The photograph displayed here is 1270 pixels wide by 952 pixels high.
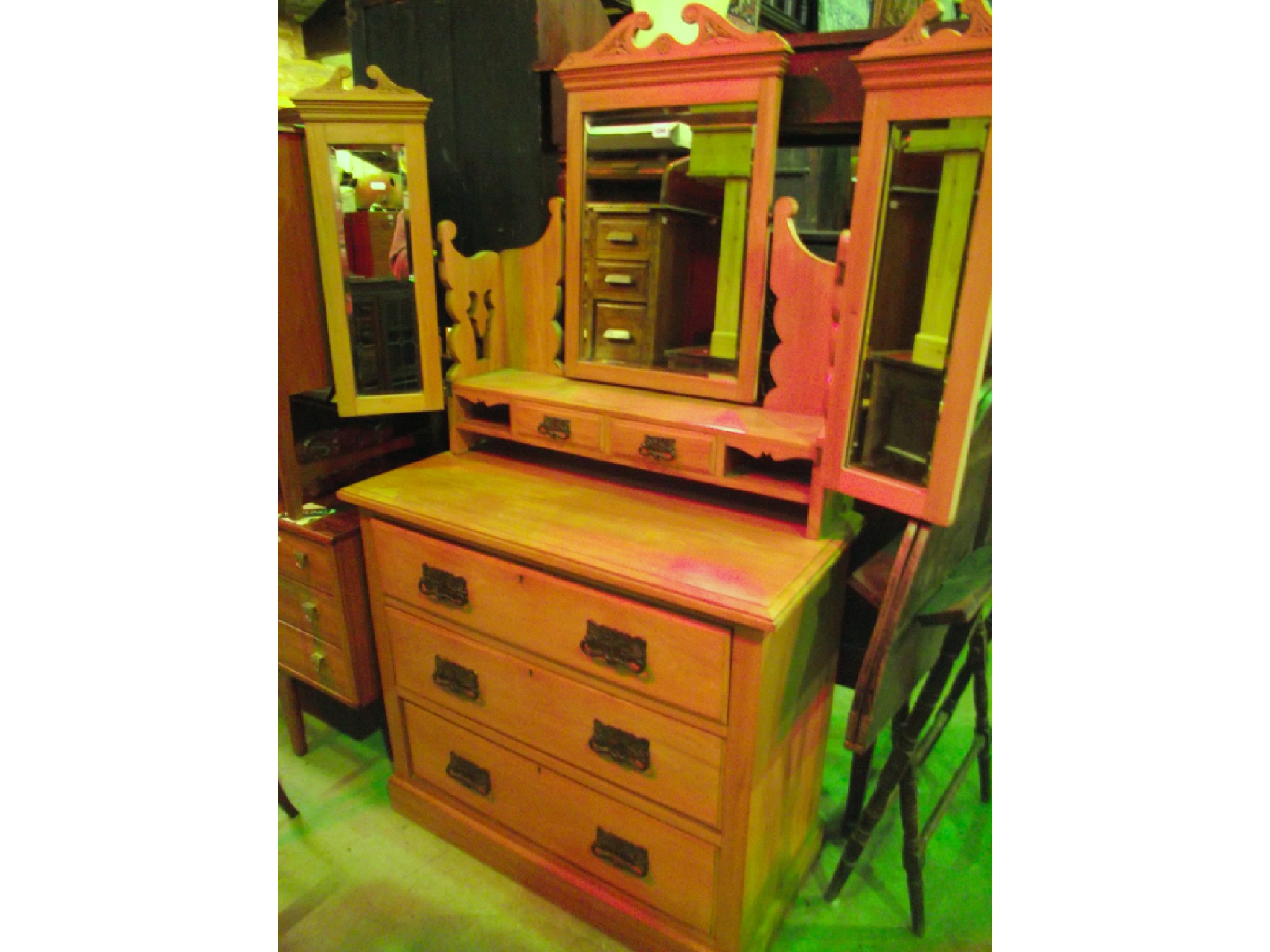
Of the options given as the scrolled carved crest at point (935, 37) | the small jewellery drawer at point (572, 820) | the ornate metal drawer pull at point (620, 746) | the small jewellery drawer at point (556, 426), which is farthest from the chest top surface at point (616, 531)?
the scrolled carved crest at point (935, 37)

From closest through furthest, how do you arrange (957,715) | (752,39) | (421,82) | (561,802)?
(752,39)
(561,802)
(421,82)
(957,715)

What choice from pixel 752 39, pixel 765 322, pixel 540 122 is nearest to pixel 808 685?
pixel 765 322

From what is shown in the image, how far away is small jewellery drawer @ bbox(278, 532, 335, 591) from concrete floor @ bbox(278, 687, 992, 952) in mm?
664

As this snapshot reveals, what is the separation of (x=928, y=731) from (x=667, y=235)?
1300 mm

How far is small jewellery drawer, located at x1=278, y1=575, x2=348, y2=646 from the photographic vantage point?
1.88 meters

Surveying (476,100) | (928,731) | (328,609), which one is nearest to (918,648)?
(928,731)

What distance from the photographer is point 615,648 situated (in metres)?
1.36

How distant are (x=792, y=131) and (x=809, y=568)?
0.93 metres

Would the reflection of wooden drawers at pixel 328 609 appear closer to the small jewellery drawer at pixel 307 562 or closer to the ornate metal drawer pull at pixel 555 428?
the small jewellery drawer at pixel 307 562

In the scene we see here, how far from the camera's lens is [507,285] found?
190 cm

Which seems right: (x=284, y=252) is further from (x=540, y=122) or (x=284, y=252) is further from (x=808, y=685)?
(x=808, y=685)

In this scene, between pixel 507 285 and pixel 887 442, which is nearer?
pixel 887 442

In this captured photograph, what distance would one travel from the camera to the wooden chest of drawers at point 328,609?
71.4 inches

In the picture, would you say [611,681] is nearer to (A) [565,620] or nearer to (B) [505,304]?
(A) [565,620]
